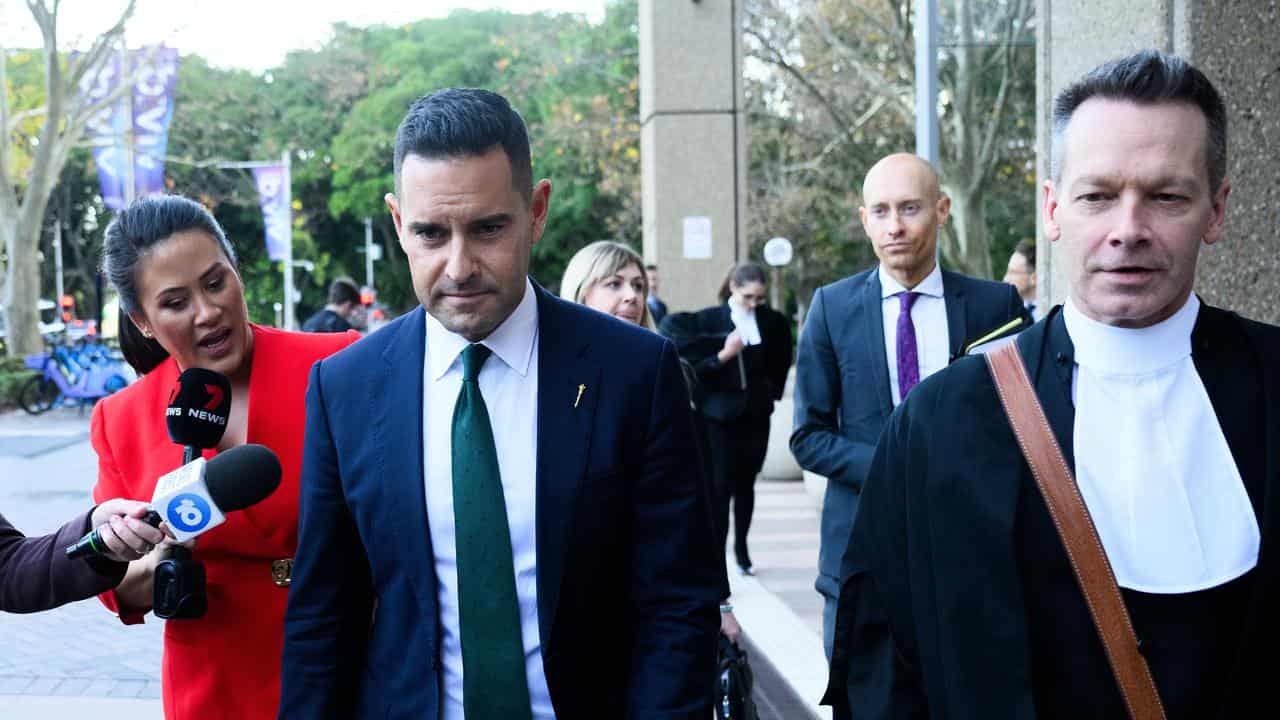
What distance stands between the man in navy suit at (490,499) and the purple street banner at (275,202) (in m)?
34.1

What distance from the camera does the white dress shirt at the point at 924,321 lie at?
14.1ft

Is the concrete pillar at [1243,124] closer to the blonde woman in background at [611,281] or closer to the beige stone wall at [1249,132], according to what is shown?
the beige stone wall at [1249,132]

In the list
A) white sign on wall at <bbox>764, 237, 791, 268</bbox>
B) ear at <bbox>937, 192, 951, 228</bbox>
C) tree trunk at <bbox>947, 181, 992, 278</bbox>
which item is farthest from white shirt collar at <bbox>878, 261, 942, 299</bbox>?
tree trunk at <bbox>947, 181, 992, 278</bbox>

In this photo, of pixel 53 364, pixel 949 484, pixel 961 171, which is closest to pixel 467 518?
pixel 949 484

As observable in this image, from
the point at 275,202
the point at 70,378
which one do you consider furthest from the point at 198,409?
the point at 275,202

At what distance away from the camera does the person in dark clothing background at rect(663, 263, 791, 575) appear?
27.9 feet

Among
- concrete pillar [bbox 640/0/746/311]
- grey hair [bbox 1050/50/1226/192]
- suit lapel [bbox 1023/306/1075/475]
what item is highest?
concrete pillar [bbox 640/0/746/311]

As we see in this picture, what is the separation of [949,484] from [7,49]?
2846 centimetres

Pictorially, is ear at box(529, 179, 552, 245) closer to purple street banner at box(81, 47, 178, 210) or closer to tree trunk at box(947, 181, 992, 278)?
tree trunk at box(947, 181, 992, 278)

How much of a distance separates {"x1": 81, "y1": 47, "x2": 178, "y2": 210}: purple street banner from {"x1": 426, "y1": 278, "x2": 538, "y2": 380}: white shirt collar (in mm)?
25939

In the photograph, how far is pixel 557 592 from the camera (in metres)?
2.25

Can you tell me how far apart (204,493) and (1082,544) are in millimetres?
1597

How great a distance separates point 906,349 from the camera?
429cm

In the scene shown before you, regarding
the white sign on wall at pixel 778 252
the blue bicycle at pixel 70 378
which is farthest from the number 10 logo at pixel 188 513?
the blue bicycle at pixel 70 378
